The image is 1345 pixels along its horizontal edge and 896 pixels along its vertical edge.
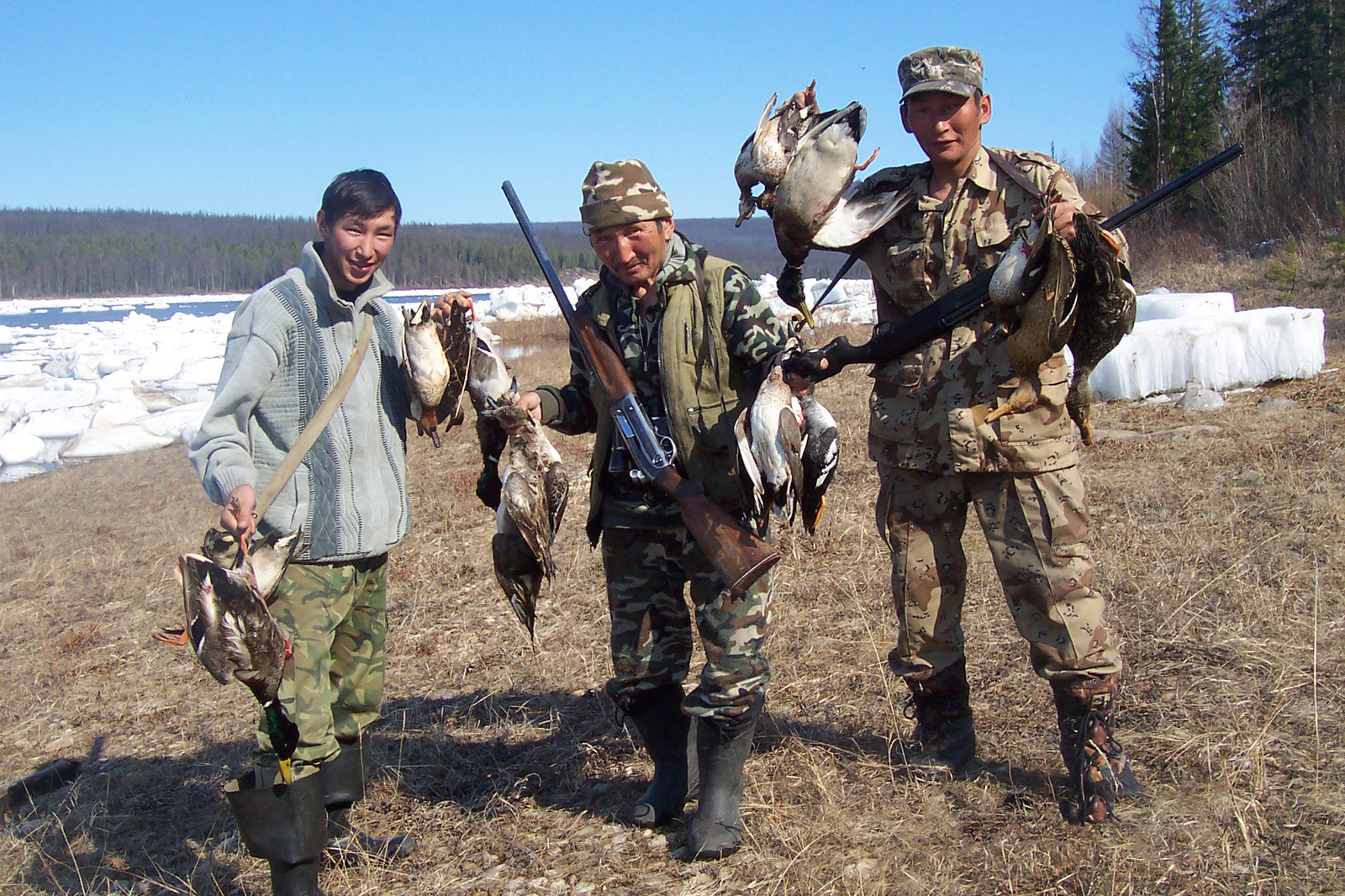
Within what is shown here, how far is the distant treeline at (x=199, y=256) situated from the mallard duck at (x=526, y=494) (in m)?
58.1

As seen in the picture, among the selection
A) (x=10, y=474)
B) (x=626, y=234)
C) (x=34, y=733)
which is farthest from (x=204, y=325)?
(x=626, y=234)

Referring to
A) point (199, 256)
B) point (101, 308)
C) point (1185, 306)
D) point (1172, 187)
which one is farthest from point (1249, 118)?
point (199, 256)

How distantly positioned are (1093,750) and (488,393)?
2.38 metres

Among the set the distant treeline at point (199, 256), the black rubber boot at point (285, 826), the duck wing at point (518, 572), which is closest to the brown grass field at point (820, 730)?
the black rubber boot at point (285, 826)

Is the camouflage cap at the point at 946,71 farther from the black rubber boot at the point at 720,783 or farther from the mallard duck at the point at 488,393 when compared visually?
the black rubber boot at the point at 720,783

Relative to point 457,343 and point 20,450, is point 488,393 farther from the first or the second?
point 20,450

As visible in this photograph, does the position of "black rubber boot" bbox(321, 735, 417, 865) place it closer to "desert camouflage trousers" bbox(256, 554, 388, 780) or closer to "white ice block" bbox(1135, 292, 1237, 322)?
"desert camouflage trousers" bbox(256, 554, 388, 780)

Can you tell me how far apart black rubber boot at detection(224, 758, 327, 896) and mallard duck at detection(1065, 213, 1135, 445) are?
2778mm

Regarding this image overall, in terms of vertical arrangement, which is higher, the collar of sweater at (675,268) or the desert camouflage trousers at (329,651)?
the collar of sweater at (675,268)

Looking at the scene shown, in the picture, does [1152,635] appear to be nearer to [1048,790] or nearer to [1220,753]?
[1220,753]

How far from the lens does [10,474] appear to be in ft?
64.6

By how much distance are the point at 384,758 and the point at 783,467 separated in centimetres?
260

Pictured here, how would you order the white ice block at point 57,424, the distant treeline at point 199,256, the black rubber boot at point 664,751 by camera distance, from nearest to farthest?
the black rubber boot at point 664,751 < the white ice block at point 57,424 < the distant treeline at point 199,256

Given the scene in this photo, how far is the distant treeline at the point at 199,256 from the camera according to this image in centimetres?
7456
